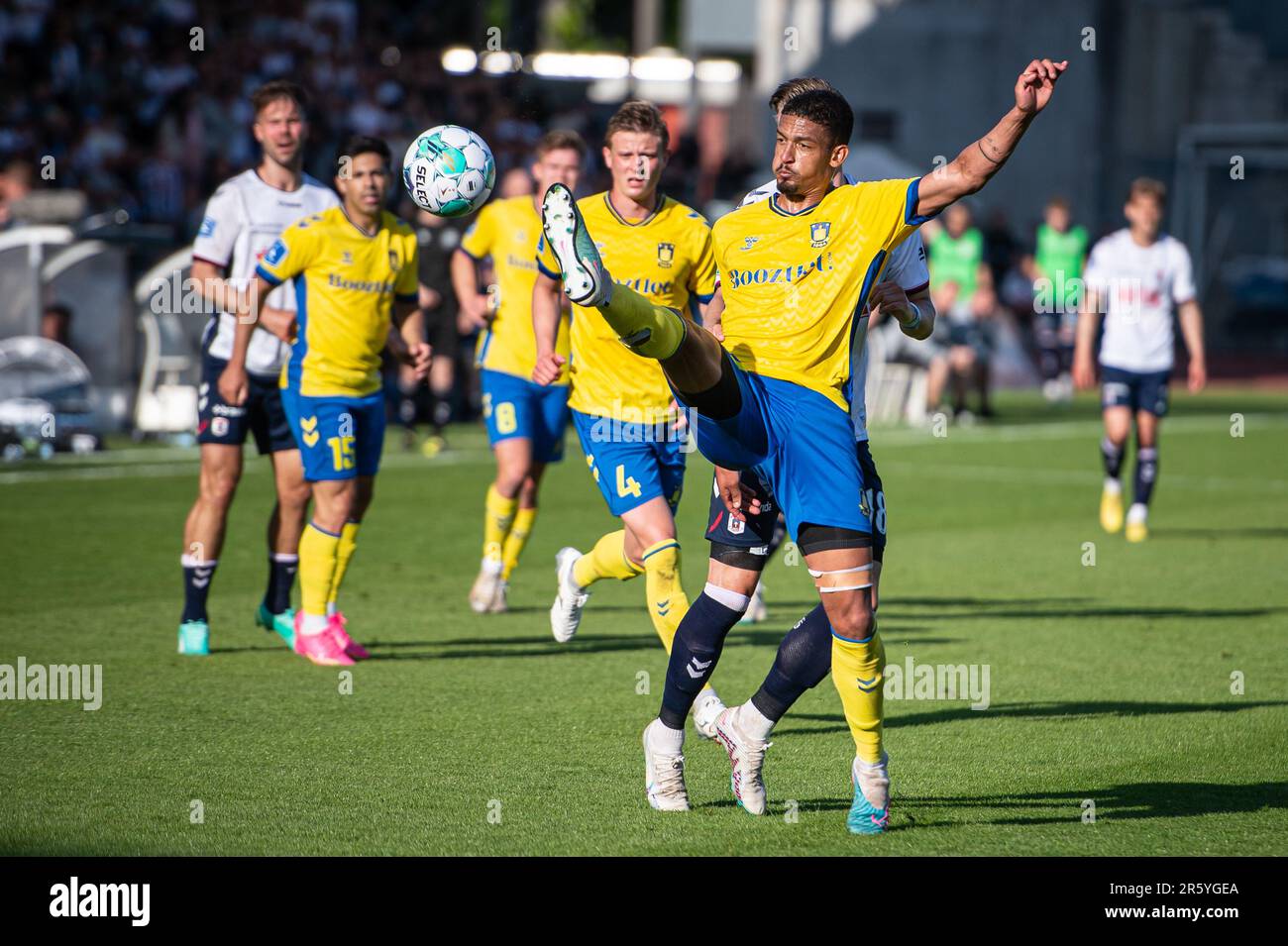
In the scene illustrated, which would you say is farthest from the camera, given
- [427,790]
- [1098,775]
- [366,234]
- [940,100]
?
[940,100]

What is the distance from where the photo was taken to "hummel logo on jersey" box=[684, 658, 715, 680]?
Result: 216 inches

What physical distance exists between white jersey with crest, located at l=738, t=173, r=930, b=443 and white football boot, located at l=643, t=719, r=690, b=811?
1.08 m

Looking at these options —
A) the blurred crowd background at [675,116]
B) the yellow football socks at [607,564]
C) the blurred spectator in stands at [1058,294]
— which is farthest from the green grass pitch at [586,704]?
the blurred spectator in stands at [1058,294]

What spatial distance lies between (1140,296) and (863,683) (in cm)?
802

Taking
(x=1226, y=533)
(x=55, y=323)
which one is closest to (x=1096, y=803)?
(x=1226, y=533)

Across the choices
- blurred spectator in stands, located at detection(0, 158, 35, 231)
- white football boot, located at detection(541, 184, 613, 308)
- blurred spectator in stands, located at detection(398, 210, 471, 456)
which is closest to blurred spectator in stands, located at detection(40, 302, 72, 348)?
blurred spectator in stands, located at detection(0, 158, 35, 231)

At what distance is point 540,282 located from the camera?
23.7 feet

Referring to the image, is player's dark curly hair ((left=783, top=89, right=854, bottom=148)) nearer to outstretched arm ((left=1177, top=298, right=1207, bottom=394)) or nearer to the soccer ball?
the soccer ball

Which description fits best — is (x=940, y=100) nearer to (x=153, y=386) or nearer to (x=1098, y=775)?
(x=153, y=386)

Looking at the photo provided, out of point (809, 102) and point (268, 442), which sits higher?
point (809, 102)

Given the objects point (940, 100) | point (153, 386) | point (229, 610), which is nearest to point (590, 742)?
point (229, 610)

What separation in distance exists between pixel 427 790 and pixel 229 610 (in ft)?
12.2

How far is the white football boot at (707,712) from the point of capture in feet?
20.1

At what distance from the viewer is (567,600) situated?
7.37m
